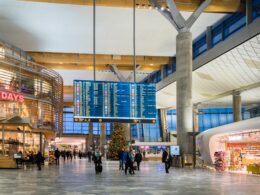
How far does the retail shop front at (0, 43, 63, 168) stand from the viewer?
29391 millimetres

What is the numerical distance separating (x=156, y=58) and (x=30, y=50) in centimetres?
1232

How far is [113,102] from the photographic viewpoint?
25.4 meters

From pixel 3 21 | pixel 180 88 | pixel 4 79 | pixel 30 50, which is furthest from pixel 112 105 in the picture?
pixel 30 50

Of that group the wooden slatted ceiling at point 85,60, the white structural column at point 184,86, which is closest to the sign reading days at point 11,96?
the white structural column at point 184,86

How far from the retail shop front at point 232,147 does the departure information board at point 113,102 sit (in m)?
4.22

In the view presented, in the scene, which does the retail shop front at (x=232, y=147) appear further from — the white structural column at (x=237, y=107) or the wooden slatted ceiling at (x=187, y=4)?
the white structural column at (x=237, y=107)

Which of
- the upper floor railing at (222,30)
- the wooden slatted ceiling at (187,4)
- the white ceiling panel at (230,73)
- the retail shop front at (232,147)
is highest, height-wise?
the wooden slatted ceiling at (187,4)

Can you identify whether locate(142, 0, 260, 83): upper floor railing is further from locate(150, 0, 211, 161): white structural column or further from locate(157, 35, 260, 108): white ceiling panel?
locate(150, 0, 211, 161): white structural column

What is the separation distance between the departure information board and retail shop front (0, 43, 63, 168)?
5.87m

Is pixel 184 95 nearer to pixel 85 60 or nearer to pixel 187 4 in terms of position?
pixel 187 4

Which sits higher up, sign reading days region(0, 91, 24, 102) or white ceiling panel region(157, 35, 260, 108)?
white ceiling panel region(157, 35, 260, 108)

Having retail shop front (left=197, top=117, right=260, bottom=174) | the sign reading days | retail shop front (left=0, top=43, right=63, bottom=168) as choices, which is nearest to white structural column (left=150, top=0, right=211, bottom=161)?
retail shop front (left=197, top=117, right=260, bottom=174)

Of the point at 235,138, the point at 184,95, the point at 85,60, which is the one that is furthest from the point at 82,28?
→ the point at 235,138

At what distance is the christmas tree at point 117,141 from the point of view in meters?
44.6
